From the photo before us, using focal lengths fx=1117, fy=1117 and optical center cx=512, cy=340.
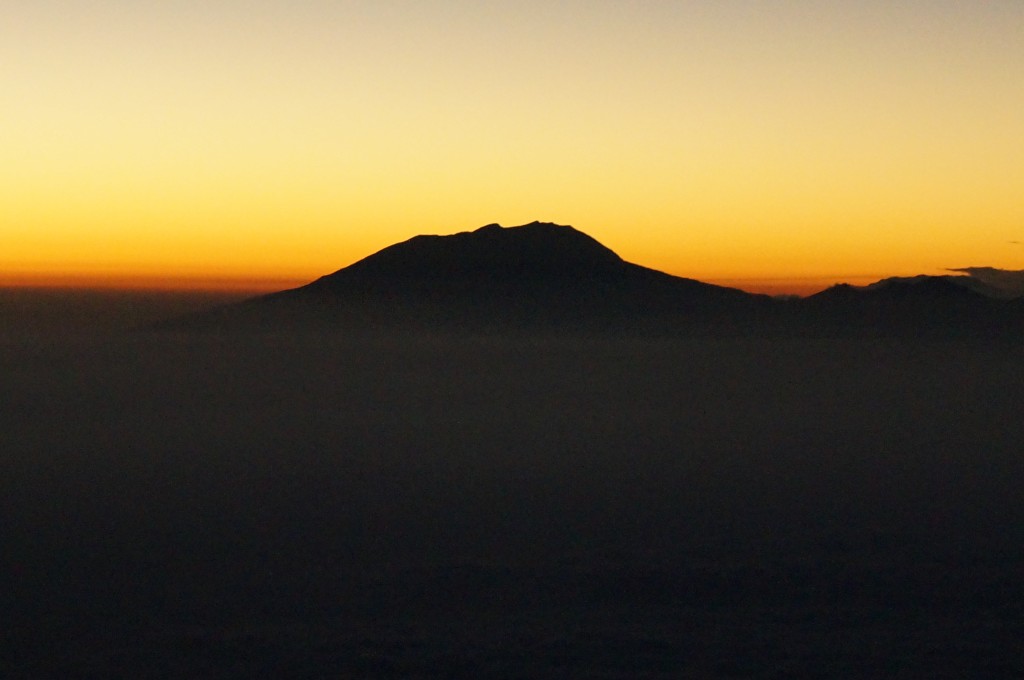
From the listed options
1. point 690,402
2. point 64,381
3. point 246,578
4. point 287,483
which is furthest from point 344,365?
point 246,578

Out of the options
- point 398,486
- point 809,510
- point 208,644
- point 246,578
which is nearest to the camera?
point 208,644

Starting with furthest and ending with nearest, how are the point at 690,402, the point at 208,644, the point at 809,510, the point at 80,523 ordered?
the point at 690,402
the point at 809,510
the point at 80,523
the point at 208,644

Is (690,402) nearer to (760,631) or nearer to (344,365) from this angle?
(760,631)

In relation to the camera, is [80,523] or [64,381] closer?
[80,523]
